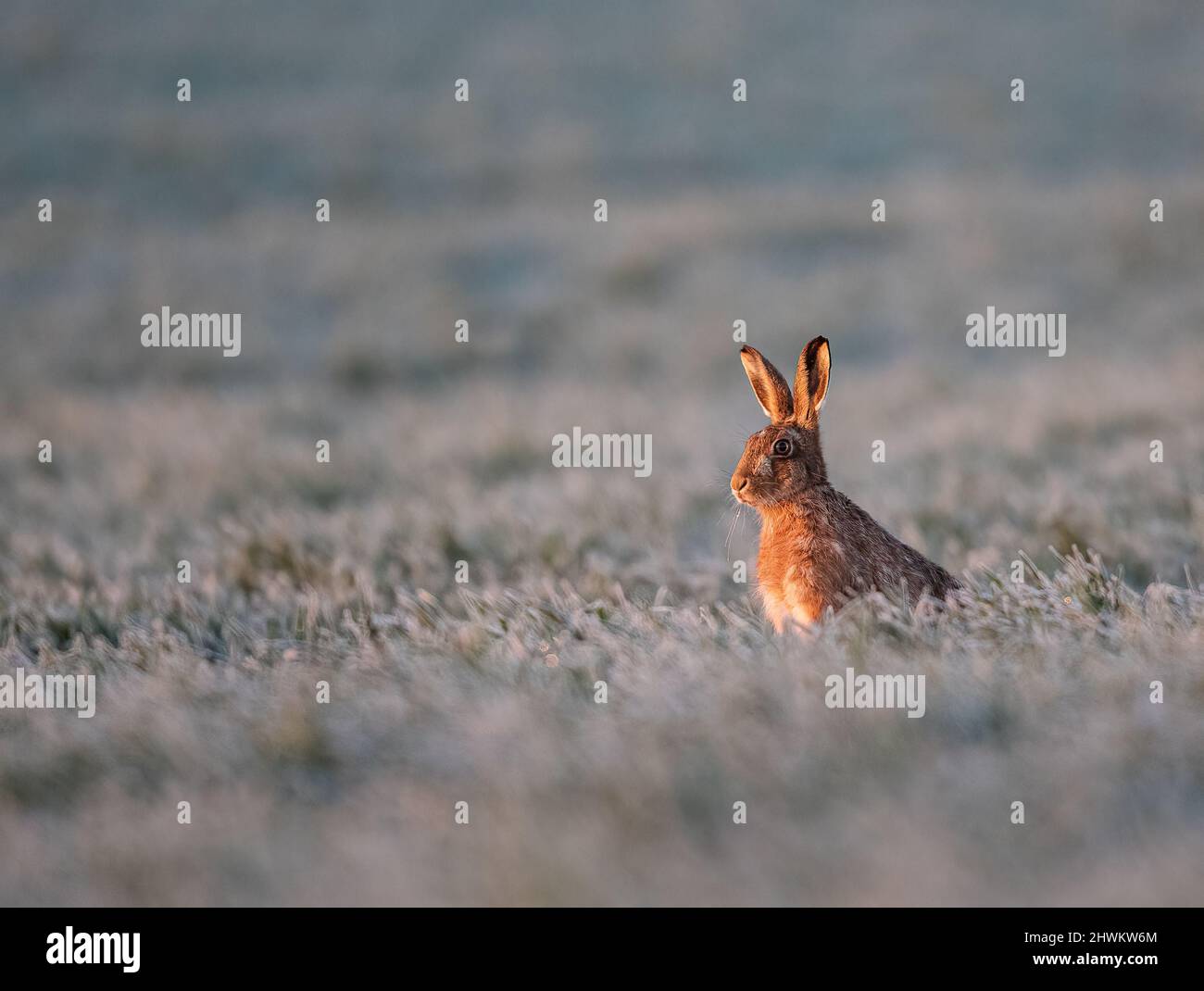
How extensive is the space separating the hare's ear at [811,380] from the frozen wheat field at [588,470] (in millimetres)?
802

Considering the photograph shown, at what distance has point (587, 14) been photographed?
34.0 meters

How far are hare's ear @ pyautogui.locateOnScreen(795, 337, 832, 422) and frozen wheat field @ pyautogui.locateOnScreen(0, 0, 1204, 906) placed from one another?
0.80m

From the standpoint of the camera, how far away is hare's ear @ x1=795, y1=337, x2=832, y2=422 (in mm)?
4984

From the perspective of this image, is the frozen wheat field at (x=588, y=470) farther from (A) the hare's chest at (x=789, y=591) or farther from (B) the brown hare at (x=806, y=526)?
(B) the brown hare at (x=806, y=526)

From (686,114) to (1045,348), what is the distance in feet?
46.6

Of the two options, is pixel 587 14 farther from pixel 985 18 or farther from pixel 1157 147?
pixel 1157 147

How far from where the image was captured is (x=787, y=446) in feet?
16.5
